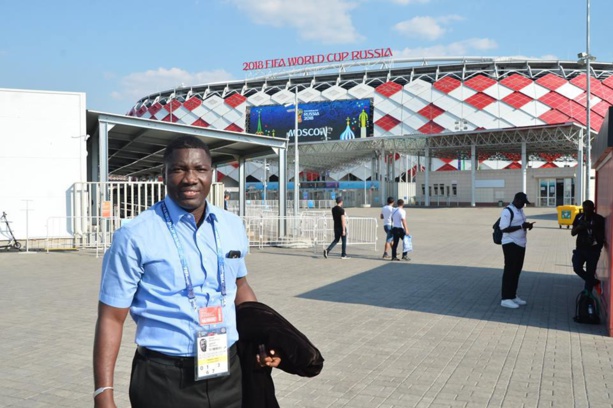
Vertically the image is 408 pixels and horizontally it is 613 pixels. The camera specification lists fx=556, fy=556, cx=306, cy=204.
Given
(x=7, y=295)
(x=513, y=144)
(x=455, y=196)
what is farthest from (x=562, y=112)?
(x=7, y=295)

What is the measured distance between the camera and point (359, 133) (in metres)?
72.9

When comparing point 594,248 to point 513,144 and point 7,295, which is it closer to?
point 7,295

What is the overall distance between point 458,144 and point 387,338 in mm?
51264

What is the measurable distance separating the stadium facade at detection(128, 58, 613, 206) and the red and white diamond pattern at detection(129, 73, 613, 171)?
4.8 inches

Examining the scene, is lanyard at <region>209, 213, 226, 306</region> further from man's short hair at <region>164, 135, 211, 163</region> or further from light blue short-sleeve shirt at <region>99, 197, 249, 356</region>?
man's short hair at <region>164, 135, 211, 163</region>

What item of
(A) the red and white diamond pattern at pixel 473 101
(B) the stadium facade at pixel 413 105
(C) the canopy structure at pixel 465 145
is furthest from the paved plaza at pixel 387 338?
(A) the red and white diamond pattern at pixel 473 101

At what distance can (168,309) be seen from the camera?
6.88ft

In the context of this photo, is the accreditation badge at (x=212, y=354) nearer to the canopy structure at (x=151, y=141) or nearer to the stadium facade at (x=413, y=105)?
the canopy structure at (x=151, y=141)

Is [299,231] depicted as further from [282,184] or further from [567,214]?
[567,214]

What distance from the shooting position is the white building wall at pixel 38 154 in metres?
15.3

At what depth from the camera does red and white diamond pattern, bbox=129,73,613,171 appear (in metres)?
66.6

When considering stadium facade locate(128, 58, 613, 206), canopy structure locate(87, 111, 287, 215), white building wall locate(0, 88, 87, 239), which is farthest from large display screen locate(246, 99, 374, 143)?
white building wall locate(0, 88, 87, 239)

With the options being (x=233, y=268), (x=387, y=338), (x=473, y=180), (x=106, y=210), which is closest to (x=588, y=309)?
(x=387, y=338)

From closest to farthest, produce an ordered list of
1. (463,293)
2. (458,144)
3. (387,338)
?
1. (387,338)
2. (463,293)
3. (458,144)
